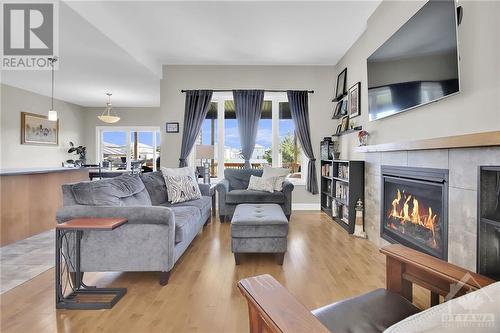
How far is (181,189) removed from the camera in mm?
3643

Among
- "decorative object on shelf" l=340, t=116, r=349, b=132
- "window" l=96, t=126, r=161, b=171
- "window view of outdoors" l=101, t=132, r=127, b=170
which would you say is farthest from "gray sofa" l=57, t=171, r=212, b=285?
"window view of outdoors" l=101, t=132, r=127, b=170

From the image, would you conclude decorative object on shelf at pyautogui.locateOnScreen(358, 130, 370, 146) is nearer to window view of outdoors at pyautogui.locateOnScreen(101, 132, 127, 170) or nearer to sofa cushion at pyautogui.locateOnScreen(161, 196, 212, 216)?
sofa cushion at pyautogui.locateOnScreen(161, 196, 212, 216)

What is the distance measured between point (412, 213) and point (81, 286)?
3.13 metres

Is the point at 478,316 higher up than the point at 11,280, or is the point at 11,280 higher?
the point at 478,316

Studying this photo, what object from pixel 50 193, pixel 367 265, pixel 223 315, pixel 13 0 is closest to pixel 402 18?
pixel 367 265

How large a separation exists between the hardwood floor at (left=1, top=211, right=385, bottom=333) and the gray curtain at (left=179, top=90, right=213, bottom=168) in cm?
251

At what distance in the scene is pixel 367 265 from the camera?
2.62 meters

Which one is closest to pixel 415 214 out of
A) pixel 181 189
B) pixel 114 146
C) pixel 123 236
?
pixel 123 236

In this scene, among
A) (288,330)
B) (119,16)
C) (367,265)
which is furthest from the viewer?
(119,16)

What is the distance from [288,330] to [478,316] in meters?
0.46

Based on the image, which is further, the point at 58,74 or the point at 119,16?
the point at 58,74

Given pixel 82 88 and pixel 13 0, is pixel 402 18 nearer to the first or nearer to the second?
pixel 13 0

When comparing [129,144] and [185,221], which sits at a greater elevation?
[129,144]

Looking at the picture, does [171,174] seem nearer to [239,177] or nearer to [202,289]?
[239,177]
